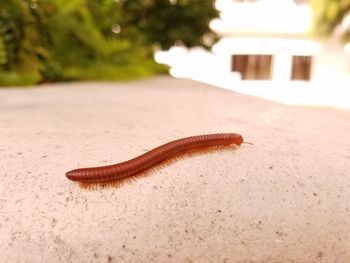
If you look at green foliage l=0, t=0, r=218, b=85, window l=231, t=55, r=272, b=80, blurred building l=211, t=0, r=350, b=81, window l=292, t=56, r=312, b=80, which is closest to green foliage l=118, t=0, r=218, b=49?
green foliage l=0, t=0, r=218, b=85

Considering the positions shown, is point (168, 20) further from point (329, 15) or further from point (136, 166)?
point (136, 166)

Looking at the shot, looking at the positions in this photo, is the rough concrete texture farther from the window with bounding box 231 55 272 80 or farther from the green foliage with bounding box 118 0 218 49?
the window with bounding box 231 55 272 80

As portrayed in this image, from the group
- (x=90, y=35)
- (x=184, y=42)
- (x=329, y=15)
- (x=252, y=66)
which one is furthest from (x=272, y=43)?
(x=90, y=35)

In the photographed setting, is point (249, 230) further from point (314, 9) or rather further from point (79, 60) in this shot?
point (314, 9)

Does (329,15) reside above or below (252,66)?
above

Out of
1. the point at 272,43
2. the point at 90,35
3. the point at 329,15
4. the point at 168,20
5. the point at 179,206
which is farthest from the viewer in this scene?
the point at 272,43

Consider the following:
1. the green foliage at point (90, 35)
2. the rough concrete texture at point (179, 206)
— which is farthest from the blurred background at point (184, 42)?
the rough concrete texture at point (179, 206)

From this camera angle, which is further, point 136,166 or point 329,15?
point 329,15
